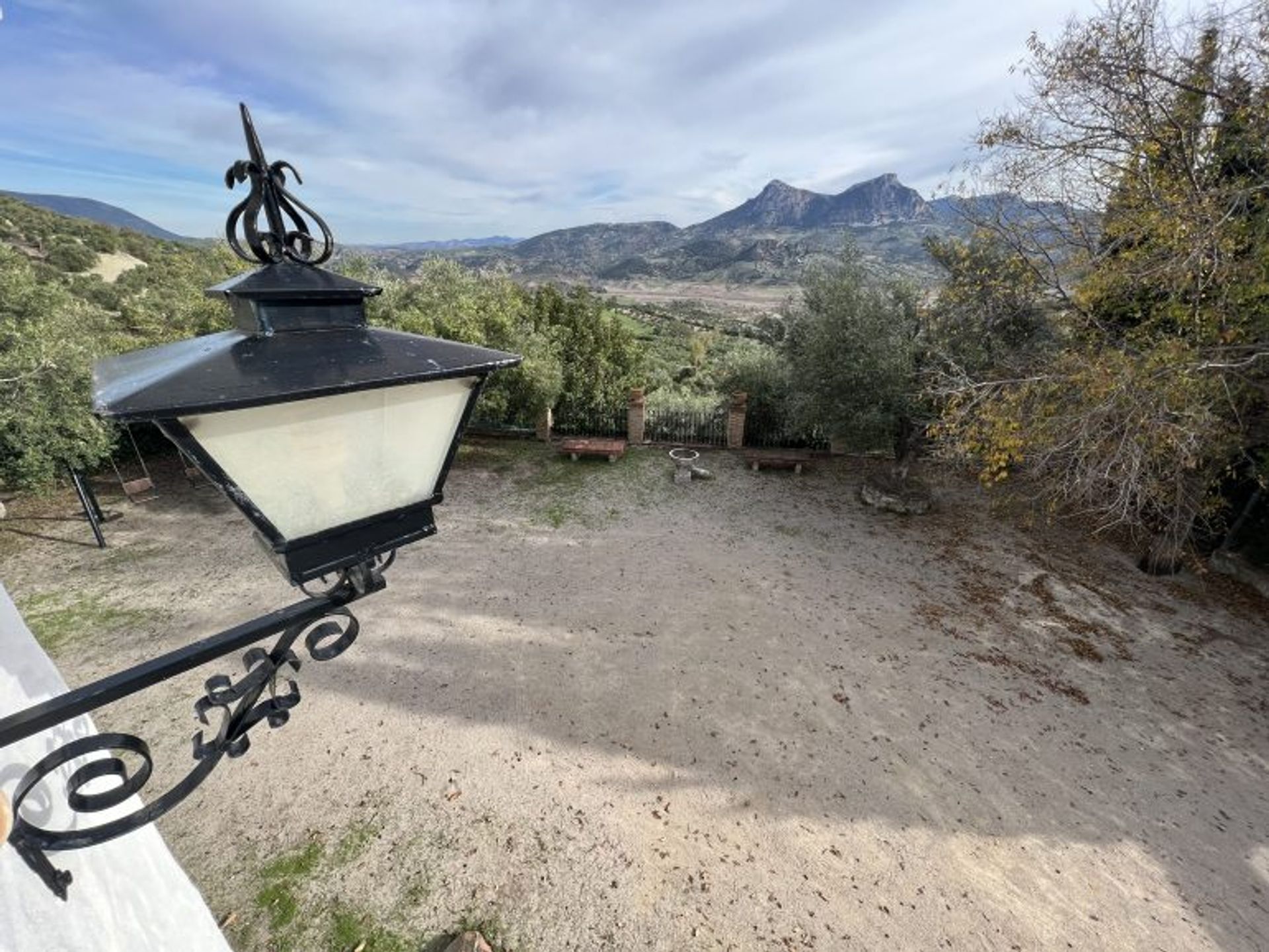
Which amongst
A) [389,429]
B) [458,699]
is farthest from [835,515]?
[389,429]

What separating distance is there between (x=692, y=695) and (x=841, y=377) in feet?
26.1

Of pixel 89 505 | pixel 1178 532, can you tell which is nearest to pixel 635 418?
pixel 1178 532

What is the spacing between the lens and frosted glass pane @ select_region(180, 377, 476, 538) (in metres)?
1.43

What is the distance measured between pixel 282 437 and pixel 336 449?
0.15 m

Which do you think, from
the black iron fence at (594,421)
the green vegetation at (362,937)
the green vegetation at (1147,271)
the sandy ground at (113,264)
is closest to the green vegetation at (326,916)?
the green vegetation at (362,937)

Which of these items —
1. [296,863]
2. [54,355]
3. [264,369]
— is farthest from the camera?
[54,355]

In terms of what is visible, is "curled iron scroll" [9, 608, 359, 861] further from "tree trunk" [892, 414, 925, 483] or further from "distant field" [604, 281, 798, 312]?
"distant field" [604, 281, 798, 312]

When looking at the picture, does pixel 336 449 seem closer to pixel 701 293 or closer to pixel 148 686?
pixel 148 686

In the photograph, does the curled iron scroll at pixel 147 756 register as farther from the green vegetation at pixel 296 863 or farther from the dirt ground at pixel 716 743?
the dirt ground at pixel 716 743

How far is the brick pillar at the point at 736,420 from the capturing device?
15.0 meters

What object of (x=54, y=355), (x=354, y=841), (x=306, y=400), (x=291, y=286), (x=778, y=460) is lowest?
(x=354, y=841)

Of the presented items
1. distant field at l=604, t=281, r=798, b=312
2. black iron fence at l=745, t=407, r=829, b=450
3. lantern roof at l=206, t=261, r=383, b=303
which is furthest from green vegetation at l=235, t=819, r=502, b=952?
distant field at l=604, t=281, r=798, b=312

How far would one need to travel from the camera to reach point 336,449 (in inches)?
63.0

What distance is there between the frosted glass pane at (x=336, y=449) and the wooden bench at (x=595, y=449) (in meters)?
12.6
